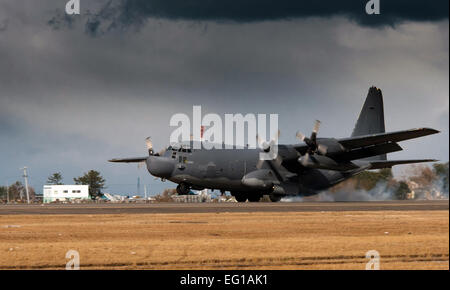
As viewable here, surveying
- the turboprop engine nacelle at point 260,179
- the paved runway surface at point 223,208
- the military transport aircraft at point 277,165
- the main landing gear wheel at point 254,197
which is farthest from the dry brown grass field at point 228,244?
the main landing gear wheel at point 254,197

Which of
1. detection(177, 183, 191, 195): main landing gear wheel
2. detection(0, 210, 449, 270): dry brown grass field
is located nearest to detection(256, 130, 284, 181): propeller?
detection(177, 183, 191, 195): main landing gear wheel

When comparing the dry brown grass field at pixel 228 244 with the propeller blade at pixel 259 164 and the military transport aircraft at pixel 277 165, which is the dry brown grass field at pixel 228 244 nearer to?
the military transport aircraft at pixel 277 165

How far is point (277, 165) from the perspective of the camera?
6700 cm

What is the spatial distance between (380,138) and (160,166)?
822 inches

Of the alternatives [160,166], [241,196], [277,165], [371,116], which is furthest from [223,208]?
[371,116]

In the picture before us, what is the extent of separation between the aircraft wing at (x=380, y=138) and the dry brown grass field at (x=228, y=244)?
24503mm

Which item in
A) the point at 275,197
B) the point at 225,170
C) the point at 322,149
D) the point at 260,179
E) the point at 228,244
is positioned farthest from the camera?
the point at 275,197

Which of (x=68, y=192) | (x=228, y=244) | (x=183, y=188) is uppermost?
(x=183, y=188)

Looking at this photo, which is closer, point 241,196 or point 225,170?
point 225,170

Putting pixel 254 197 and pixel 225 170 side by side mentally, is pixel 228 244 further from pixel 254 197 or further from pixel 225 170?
pixel 254 197

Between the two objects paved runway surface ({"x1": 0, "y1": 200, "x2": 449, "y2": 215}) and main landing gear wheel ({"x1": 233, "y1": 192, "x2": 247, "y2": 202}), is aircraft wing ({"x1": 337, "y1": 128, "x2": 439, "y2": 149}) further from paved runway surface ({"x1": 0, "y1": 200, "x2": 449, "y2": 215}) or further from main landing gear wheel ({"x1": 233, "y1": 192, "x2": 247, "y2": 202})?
main landing gear wheel ({"x1": 233, "y1": 192, "x2": 247, "y2": 202})
